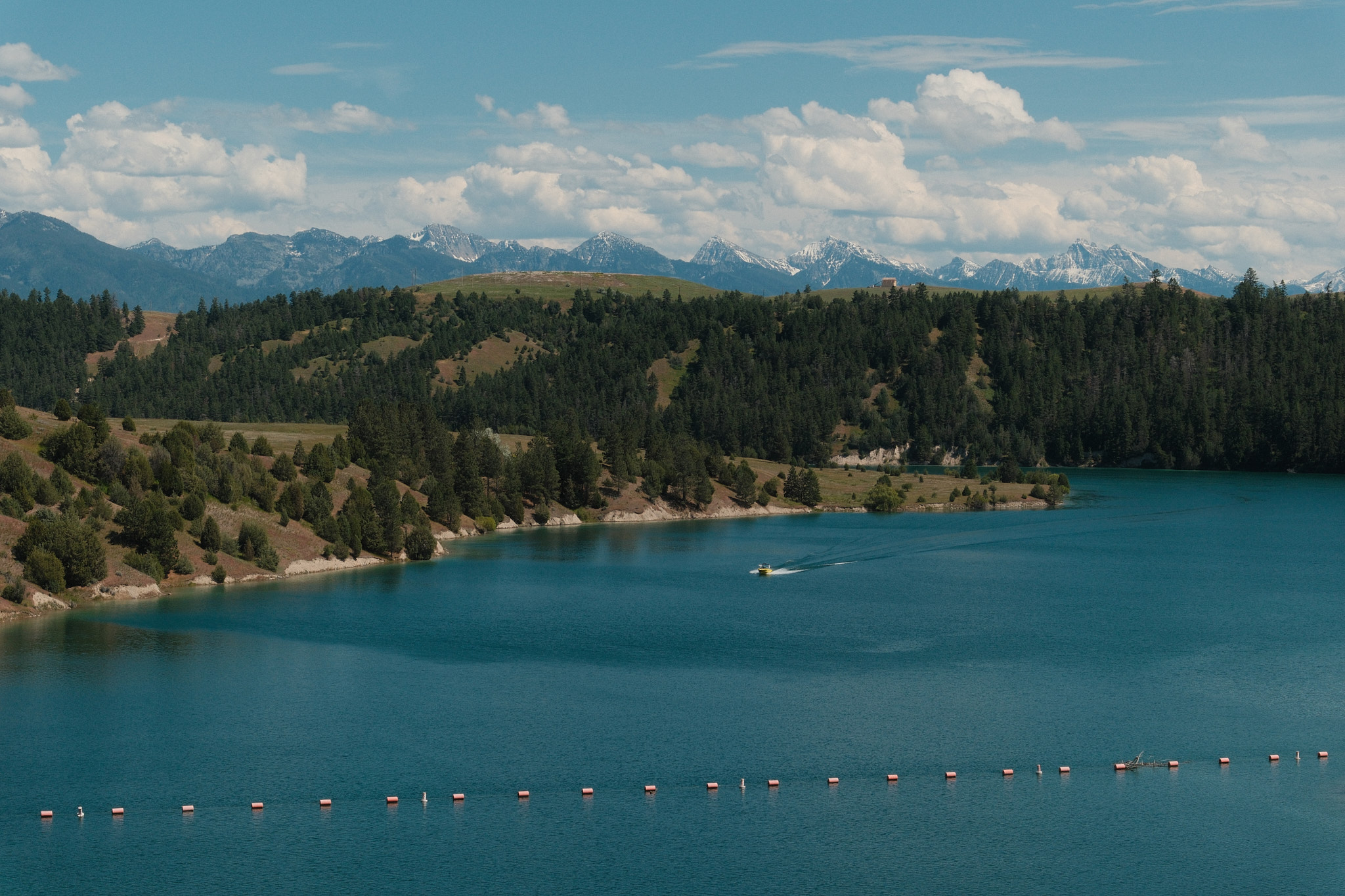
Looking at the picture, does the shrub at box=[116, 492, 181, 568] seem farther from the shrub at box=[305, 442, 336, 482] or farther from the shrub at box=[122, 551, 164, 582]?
the shrub at box=[305, 442, 336, 482]

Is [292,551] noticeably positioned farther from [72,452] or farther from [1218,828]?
[1218,828]

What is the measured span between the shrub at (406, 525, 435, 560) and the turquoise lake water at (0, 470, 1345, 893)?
12.1 meters

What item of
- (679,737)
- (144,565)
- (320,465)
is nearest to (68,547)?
(144,565)

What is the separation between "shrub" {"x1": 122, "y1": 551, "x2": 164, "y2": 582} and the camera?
111188mm

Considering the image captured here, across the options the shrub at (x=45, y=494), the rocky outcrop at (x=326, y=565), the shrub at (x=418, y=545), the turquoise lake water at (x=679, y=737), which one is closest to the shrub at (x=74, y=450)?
the shrub at (x=45, y=494)

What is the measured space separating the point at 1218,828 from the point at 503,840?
32.0 meters

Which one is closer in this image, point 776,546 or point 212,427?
point 212,427

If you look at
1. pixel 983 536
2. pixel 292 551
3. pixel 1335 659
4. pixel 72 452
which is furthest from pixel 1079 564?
pixel 72 452

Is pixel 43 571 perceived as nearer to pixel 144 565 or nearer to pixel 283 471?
pixel 144 565

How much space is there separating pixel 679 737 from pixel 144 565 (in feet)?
207

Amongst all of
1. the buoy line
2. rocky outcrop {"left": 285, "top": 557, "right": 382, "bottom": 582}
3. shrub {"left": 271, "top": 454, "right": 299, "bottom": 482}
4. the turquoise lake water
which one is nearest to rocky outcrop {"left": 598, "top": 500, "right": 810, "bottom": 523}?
rocky outcrop {"left": 285, "top": 557, "right": 382, "bottom": 582}

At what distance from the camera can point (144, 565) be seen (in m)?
111

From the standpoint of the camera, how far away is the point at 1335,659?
9031 cm

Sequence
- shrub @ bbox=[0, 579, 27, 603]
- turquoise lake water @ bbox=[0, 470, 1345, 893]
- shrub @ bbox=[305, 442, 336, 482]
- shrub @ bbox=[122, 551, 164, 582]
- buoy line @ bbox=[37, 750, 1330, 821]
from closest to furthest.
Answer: turquoise lake water @ bbox=[0, 470, 1345, 893] < buoy line @ bbox=[37, 750, 1330, 821] < shrub @ bbox=[0, 579, 27, 603] < shrub @ bbox=[122, 551, 164, 582] < shrub @ bbox=[305, 442, 336, 482]
